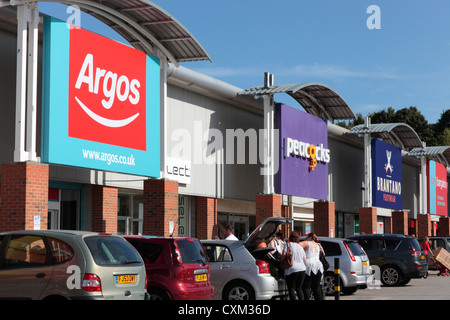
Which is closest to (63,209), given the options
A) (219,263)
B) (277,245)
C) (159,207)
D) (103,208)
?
(103,208)

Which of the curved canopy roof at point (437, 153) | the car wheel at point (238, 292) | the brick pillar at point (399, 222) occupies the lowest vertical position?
the car wheel at point (238, 292)

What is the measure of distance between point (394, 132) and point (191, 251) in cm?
3092

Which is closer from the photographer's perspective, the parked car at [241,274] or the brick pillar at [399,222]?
the parked car at [241,274]

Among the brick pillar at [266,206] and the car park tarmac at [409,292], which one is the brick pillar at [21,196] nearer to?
the car park tarmac at [409,292]

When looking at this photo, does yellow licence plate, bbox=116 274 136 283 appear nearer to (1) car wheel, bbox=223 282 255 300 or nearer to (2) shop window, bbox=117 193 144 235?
(1) car wheel, bbox=223 282 255 300

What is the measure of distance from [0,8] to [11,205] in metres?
4.94

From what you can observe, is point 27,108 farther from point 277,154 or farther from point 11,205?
point 277,154

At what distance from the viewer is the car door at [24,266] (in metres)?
10.4

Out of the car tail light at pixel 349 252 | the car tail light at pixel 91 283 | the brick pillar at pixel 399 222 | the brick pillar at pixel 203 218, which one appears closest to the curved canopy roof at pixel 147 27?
the car tail light at pixel 349 252

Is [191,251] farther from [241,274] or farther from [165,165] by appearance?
[165,165]

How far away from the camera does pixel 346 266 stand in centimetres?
1881

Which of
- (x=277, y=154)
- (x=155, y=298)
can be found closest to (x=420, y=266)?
(x=277, y=154)

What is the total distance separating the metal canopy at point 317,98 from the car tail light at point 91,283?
59.8 feet

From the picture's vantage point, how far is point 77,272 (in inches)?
406
